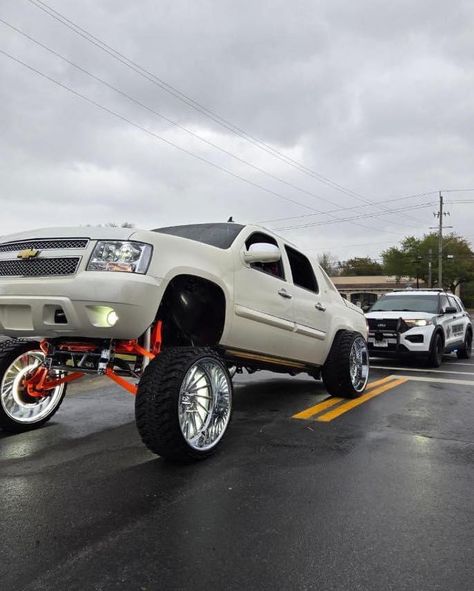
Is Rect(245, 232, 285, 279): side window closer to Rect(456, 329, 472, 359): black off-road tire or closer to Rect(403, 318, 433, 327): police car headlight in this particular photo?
Rect(403, 318, 433, 327): police car headlight

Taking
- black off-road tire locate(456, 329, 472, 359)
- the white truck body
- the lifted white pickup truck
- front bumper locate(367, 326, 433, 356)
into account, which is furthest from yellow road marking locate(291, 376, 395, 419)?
black off-road tire locate(456, 329, 472, 359)

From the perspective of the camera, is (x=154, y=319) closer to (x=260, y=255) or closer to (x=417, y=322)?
(x=260, y=255)

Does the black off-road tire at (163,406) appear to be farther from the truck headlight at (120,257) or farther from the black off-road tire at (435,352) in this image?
the black off-road tire at (435,352)

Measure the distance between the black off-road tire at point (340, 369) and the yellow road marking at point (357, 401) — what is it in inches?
7.2

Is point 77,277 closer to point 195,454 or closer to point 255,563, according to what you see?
point 195,454

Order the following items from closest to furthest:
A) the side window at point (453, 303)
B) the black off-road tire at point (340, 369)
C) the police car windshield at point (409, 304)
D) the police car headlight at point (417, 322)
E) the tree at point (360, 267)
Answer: the black off-road tire at point (340, 369) → the police car headlight at point (417, 322) → the police car windshield at point (409, 304) → the side window at point (453, 303) → the tree at point (360, 267)

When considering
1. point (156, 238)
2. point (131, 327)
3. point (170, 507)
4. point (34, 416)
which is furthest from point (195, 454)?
point (34, 416)

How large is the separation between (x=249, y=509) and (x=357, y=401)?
12.3 ft

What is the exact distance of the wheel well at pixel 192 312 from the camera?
14.1 feet

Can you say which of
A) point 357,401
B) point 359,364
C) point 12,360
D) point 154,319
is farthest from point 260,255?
→ point 359,364

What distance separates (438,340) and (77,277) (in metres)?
9.18

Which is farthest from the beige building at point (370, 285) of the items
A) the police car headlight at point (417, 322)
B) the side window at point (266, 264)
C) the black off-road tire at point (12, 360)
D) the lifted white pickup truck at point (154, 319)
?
the black off-road tire at point (12, 360)

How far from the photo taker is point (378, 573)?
2.40 meters

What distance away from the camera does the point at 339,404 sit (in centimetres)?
632
